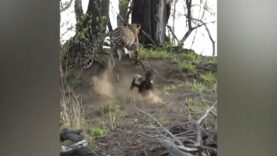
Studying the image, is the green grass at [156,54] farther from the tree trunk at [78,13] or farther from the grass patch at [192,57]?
the tree trunk at [78,13]

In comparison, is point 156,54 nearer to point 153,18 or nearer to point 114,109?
point 153,18

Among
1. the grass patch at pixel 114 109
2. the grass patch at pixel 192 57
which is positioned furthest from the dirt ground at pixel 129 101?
the grass patch at pixel 192 57

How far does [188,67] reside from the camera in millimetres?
2717

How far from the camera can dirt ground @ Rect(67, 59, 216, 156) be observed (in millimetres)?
2717

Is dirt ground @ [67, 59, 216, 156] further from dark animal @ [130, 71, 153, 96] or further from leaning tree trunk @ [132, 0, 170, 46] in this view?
leaning tree trunk @ [132, 0, 170, 46]

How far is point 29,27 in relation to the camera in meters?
2.77

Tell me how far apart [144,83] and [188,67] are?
Result: 1.11 feet

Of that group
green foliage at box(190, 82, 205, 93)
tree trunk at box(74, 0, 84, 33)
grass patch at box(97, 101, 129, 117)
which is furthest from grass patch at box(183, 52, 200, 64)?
tree trunk at box(74, 0, 84, 33)

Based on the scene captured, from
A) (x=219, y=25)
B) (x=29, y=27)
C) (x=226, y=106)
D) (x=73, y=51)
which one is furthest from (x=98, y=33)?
(x=226, y=106)

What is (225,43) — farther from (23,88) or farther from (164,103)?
(23,88)

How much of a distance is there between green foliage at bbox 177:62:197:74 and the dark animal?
0.23 m

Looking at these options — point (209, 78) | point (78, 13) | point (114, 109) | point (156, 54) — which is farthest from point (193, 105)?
point (78, 13)

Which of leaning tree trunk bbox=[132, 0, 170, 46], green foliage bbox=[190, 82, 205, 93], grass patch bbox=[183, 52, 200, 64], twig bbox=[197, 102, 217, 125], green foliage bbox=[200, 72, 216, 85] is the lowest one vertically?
twig bbox=[197, 102, 217, 125]

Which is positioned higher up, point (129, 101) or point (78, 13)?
point (78, 13)
